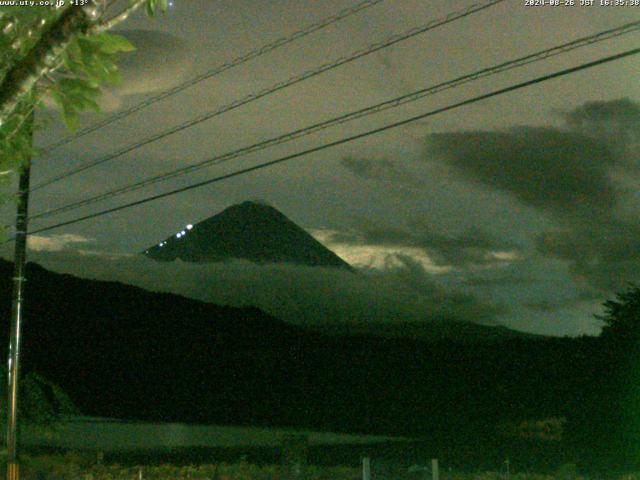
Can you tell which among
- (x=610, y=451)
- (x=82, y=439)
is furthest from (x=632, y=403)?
(x=82, y=439)

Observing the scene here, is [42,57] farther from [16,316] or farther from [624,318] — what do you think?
[624,318]

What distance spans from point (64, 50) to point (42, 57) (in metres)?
0.10

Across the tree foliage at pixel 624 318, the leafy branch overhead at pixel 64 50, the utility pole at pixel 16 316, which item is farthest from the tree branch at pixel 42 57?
the tree foliage at pixel 624 318

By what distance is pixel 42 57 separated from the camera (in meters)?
4.22

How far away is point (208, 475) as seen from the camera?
1975cm

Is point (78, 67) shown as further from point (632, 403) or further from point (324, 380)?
point (324, 380)

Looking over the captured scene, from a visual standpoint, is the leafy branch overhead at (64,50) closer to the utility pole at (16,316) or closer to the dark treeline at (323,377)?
the utility pole at (16,316)

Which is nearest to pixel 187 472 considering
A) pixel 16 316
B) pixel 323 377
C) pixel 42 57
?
pixel 16 316

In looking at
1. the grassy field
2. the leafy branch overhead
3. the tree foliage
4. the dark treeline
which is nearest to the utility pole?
the grassy field

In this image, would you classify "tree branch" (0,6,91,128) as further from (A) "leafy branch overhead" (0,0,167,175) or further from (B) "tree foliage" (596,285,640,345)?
(B) "tree foliage" (596,285,640,345)

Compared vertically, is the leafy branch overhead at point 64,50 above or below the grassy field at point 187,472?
above

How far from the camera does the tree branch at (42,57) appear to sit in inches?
162

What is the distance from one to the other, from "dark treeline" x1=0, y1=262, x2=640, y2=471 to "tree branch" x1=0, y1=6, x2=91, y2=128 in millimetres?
19507

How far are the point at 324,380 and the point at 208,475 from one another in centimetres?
5047
